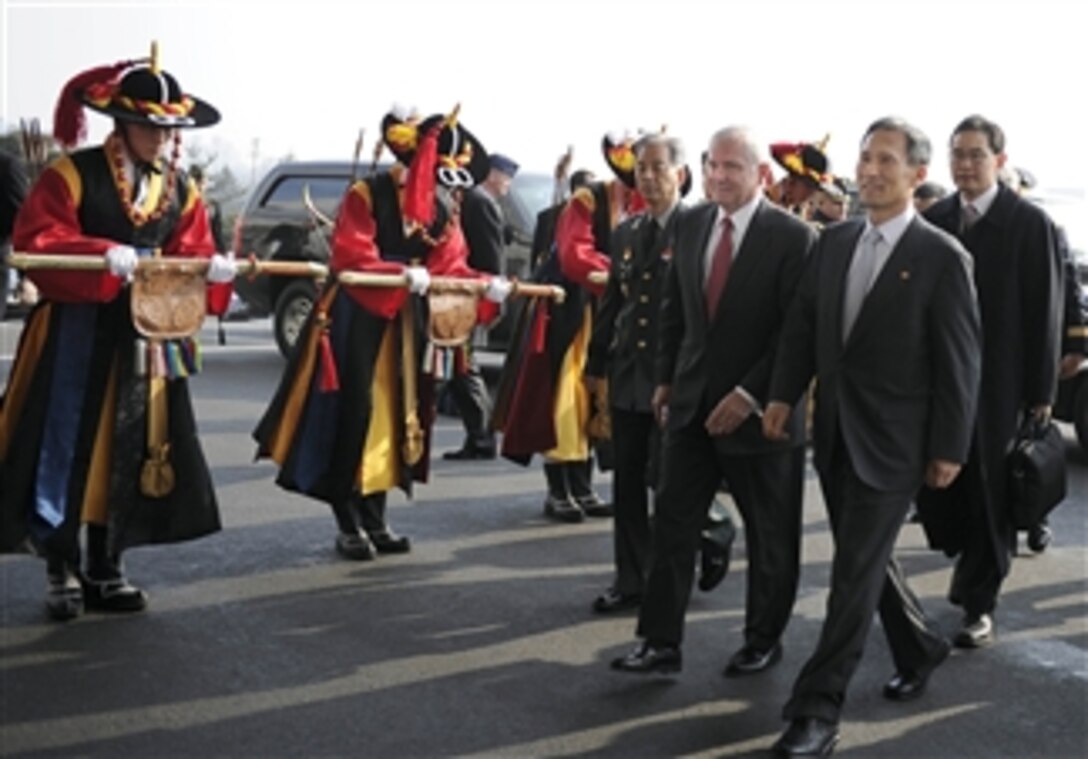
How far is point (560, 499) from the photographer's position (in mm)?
8367

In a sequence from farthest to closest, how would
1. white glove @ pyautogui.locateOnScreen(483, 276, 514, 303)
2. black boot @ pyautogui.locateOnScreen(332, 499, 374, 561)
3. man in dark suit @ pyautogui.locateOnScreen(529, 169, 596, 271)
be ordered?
1. man in dark suit @ pyautogui.locateOnScreen(529, 169, 596, 271)
2. white glove @ pyautogui.locateOnScreen(483, 276, 514, 303)
3. black boot @ pyautogui.locateOnScreen(332, 499, 374, 561)

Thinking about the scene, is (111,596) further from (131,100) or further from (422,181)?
(422,181)

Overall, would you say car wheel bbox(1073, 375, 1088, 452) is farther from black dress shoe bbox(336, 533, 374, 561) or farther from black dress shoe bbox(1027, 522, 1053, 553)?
black dress shoe bbox(336, 533, 374, 561)

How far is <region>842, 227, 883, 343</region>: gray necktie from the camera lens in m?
4.98

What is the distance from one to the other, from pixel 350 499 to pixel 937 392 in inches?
124

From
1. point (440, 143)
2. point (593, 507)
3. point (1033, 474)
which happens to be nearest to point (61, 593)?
point (440, 143)

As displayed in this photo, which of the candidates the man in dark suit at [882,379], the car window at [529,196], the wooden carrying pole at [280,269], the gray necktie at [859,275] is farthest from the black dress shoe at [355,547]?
the car window at [529,196]

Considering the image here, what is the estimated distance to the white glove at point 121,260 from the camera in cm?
578

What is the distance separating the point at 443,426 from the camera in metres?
11.6

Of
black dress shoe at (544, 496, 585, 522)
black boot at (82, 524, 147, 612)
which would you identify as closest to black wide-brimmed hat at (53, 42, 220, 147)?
black boot at (82, 524, 147, 612)

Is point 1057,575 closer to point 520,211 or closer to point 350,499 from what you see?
point 350,499

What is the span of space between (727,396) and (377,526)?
8.35 ft

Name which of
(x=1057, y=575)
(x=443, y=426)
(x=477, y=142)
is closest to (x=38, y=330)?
(x=477, y=142)

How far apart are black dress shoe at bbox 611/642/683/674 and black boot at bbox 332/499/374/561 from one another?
197cm
